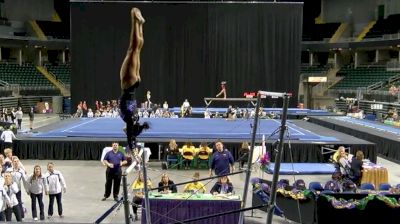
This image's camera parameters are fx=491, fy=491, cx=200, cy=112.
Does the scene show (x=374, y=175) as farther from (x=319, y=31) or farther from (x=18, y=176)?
(x=319, y=31)

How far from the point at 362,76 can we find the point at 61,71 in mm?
26548

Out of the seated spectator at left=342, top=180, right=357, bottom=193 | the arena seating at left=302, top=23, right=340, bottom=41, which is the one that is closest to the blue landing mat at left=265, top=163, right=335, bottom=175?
the seated spectator at left=342, top=180, right=357, bottom=193

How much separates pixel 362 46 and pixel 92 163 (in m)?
29.7

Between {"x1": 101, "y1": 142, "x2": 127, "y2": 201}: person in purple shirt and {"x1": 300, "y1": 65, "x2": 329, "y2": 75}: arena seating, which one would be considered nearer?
{"x1": 101, "y1": 142, "x2": 127, "y2": 201}: person in purple shirt

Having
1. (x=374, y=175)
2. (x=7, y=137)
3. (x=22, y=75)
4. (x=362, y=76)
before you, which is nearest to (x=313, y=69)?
(x=362, y=76)

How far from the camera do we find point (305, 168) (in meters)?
15.0

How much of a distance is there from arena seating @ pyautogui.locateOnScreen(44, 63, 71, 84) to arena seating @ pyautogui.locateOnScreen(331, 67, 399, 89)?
23.5 m

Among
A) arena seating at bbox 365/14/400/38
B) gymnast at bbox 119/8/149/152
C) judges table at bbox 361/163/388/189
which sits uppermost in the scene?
arena seating at bbox 365/14/400/38

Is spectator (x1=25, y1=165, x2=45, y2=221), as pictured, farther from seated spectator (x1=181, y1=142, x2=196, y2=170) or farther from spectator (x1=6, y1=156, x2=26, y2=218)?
seated spectator (x1=181, y1=142, x2=196, y2=170)

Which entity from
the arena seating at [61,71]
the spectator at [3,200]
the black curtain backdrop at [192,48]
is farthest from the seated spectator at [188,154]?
the arena seating at [61,71]

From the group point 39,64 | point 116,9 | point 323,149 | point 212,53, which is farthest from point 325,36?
point 323,149

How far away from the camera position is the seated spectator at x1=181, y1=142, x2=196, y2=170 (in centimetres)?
1538

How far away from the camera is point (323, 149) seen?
1639 cm

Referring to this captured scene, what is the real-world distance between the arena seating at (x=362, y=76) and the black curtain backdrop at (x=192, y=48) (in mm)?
8474
